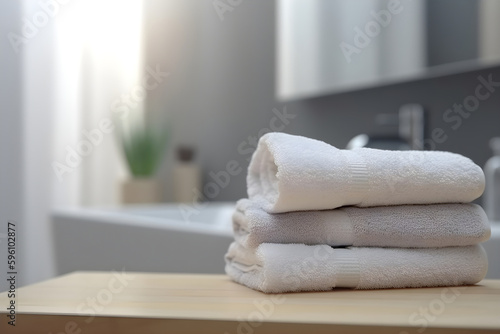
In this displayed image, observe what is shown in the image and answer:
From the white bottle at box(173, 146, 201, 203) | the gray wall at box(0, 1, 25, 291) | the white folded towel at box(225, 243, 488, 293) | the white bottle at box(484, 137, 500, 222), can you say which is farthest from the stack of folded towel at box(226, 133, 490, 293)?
the white bottle at box(173, 146, 201, 203)

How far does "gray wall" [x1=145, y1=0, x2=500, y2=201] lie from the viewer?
5.58ft

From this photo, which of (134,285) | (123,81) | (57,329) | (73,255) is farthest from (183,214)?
(57,329)

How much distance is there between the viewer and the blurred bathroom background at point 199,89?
1.58m

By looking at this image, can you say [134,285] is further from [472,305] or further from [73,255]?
[73,255]

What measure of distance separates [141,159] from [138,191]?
125mm

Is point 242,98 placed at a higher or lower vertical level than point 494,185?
higher

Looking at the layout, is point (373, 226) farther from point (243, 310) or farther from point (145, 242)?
point (145, 242)

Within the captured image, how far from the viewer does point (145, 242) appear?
1.53 metres

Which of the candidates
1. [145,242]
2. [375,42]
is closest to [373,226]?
[145,242]

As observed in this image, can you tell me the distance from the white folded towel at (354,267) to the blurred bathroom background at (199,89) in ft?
1.07

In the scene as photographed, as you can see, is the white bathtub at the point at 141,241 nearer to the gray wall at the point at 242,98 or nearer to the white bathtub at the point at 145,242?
the white bathtub at the point at 145,242

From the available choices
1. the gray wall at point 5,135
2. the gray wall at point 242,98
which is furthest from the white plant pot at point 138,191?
the gray wall at point 5,135

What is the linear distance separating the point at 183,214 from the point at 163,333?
1.47m

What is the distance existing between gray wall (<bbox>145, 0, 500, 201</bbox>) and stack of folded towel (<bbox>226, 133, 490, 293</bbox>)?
0.82 meters
